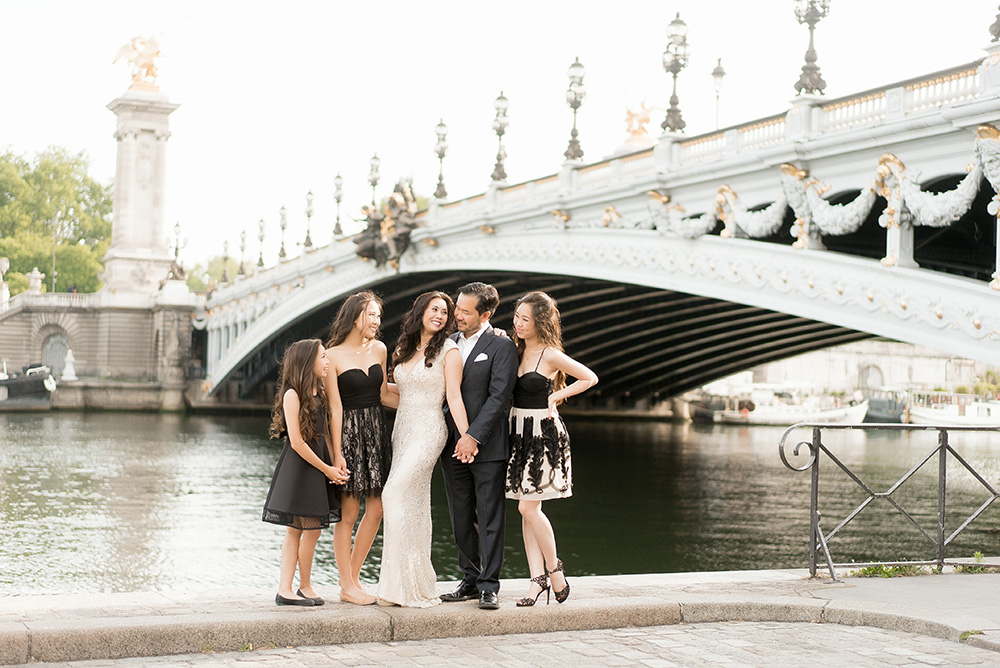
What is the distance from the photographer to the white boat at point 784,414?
54.9 meters

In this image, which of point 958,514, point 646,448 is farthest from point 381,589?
point 646,448

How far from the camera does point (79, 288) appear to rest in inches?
2938

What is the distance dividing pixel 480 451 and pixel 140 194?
2232 inches

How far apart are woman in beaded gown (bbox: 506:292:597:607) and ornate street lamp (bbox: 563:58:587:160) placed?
59.4 ft

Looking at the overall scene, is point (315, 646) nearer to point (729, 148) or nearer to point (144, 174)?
point (729, 148)

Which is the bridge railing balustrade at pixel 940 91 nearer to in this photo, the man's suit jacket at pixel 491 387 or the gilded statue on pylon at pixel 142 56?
the man's suit jacket at pixel 491 387

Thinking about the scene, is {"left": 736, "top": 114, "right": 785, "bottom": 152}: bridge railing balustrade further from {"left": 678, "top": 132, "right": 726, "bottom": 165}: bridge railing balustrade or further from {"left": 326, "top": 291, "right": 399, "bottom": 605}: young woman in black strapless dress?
{"left": 326, "top": 291, "right": 399, "bottom": 605}: young woman in black strapless dress

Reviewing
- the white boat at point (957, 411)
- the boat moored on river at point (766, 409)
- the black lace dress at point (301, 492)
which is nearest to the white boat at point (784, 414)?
the boat moored on river at point (766, 409)

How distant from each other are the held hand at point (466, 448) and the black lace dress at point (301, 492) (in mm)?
688

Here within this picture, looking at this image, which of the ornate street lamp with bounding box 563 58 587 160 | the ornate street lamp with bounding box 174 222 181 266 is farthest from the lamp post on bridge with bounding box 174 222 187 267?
the ornate street lamp with bounding box 563 58 587 160

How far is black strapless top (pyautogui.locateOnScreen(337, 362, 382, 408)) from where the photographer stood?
21.1ft

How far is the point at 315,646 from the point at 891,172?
11747 millimetres

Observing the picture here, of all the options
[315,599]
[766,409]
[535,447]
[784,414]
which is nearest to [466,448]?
[535,447]

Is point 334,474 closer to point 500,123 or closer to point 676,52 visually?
point 676,52
